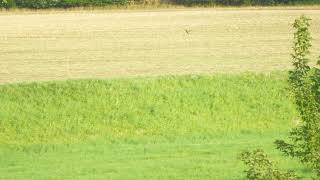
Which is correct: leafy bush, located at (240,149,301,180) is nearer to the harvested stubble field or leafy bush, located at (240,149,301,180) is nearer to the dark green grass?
the dark green grass

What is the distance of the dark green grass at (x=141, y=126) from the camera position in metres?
12.7

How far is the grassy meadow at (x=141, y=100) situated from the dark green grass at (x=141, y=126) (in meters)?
0.03

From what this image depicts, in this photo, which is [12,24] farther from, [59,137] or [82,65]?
[59,137]

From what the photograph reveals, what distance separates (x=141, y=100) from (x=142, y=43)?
12.2 meters

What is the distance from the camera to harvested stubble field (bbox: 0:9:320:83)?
26.2 meters

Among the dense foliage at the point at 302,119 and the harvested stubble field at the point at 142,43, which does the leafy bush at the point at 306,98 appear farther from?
the harvested stubble field at the point at 142,43

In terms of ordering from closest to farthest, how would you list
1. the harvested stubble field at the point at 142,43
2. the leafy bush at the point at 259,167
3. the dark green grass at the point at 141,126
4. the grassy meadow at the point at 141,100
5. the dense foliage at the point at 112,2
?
the leafy bush at the point at 259,167
the dark green grass at the point at 141,126
the grassy meadow at the point at 141,100
the harvested stubble field at the point at 142,43
the dense foliage at the point at 112,2

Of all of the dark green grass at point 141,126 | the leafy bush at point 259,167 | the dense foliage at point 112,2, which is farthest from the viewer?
the dense foliage at point 112,2

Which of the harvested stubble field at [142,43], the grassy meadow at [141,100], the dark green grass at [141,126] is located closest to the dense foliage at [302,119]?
the grassy meadow at [141,100]

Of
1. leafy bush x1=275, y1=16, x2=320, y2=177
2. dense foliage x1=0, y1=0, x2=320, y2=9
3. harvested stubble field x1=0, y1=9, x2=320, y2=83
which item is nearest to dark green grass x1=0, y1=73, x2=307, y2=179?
harvested stubble field x1=0, y1=9, x2=320, y2=83

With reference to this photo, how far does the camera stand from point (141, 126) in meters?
19.1

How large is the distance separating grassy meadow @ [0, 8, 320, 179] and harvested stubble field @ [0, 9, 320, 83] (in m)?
0.05

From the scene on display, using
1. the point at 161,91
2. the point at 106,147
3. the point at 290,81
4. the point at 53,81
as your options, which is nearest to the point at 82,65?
the point at 53,81

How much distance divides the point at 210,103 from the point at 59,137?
15.9 feet
